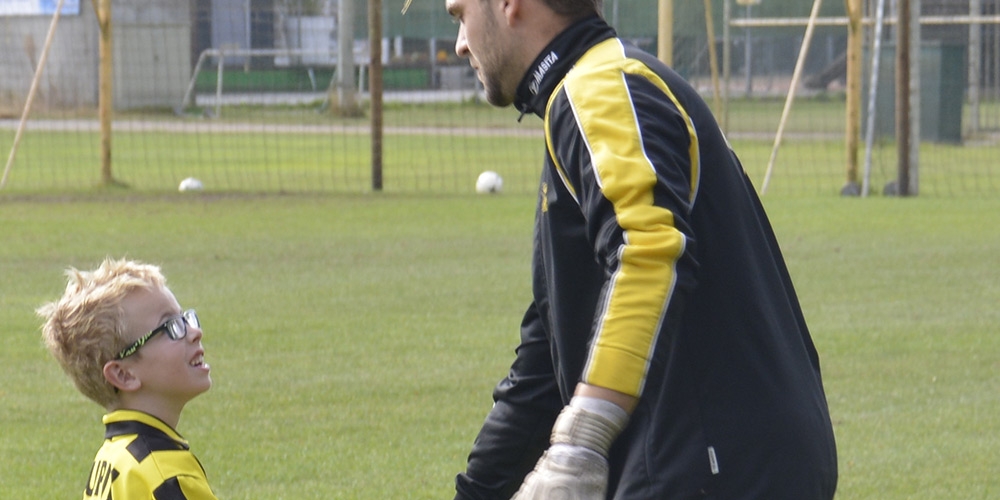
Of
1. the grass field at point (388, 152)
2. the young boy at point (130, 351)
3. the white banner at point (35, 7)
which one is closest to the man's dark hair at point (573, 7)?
the young boy at point (130, 351)

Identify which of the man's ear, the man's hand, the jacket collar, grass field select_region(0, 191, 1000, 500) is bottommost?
grass field select_region(0, 191, 1000, 500)

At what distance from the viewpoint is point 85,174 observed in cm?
2094

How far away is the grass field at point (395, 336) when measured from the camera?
6117 millimetres

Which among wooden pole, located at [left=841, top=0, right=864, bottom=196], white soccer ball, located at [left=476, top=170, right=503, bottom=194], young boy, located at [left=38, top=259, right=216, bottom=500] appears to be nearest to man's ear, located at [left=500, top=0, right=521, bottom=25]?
young boy, located at [left=38, top=259, right=216, bottom=500]

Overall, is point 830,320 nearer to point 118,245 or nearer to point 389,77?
point 118,245

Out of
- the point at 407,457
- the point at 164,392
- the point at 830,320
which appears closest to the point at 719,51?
the point at 830,320

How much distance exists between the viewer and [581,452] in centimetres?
263

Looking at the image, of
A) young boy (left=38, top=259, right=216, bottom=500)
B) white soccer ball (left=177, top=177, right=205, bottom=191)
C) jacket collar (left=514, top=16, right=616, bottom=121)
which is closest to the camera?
jacket collar (left=514, top=16, right=616, bottom=121)

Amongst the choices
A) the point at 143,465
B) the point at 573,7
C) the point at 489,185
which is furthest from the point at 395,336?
the point at 489,185

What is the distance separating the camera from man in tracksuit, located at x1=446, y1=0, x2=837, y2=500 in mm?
2637

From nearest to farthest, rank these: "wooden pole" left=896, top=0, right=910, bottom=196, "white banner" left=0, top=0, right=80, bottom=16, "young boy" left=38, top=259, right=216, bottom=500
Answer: "young boy" left=38, top=259, right=216, bottom=500 < "wooden pole" left=896, top=0, right=910, bottom=196 < "white banner" left=0, top=0, right=80, bottom=16

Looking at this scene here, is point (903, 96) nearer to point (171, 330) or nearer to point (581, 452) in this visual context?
point (171, 330)

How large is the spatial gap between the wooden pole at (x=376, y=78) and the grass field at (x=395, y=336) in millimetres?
2163

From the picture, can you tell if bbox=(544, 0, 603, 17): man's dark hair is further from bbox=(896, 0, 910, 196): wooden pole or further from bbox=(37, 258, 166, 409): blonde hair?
bbox=(896, 0, 910, 196): wooden pole
